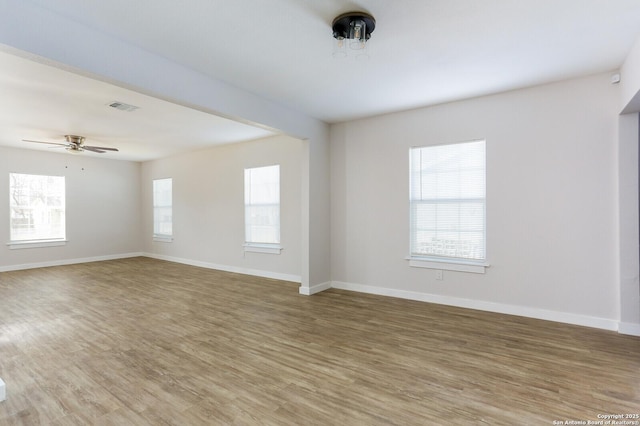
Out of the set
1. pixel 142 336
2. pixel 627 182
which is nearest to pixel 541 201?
pixel 627 182

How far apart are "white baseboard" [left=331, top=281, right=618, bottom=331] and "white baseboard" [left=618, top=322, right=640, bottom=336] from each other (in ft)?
0.23

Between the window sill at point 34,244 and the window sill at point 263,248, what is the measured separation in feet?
15.4

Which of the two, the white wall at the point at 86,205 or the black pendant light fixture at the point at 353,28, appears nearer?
the black pendant light fixture at the point at 353,28

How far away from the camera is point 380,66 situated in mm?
3158

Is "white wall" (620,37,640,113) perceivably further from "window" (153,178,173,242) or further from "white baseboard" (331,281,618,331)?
"window" (153,178,173,242)

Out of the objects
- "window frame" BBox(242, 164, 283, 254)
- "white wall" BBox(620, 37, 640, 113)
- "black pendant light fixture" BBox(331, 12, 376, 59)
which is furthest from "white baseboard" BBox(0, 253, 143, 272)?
"white wall" BBox(620, 37, 640, 113)

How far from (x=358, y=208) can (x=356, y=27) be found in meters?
2.95

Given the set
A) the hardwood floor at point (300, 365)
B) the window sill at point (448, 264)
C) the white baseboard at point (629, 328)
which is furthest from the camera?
the window sill at point (448, 264)

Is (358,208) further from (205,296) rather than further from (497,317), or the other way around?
(205,296)

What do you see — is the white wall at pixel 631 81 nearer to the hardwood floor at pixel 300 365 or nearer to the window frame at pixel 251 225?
the hardwood floor at pixel 300 365

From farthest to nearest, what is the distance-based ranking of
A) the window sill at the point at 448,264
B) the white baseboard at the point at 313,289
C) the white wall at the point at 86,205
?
the white wall at the point at 86,205 → the white baseboard at the point at 313,289 → the window sill at the point at 448,264

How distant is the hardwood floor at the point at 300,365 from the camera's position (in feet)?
6.59

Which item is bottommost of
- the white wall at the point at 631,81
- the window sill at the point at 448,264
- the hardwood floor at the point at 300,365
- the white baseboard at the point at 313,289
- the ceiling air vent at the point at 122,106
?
the hardwood floor at the point at 300,365

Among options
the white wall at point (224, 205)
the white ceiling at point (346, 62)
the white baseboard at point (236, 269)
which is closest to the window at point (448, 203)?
the white ceiling at point (346, 62)
